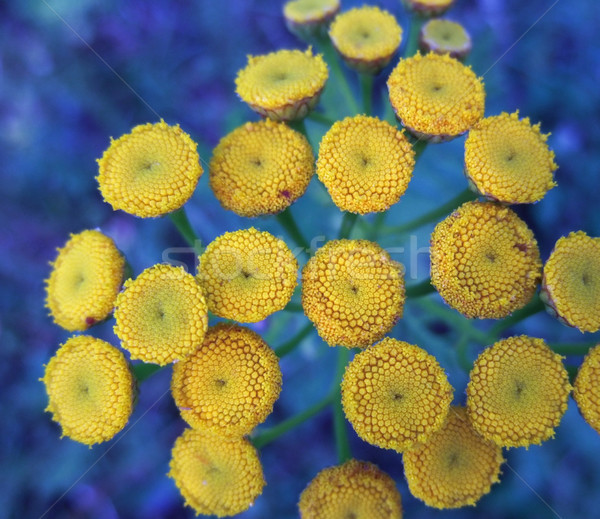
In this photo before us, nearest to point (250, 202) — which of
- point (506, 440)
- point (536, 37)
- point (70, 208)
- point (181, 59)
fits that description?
point (506, 440)

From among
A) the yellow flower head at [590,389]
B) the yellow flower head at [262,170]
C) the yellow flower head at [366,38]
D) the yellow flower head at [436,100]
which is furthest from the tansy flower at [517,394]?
the yellow flower head at [366,38]

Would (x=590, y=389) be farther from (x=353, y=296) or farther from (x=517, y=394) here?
(x=353, y=296)

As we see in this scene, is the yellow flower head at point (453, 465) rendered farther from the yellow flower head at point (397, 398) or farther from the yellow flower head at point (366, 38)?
the yellow flower head at point (366, 38)

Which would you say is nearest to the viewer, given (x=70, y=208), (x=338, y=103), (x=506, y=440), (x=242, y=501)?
(x=506, y=440)

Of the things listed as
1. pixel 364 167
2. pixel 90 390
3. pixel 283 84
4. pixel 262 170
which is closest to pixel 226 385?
pixel 90 390

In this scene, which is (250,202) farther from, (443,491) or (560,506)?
(560,506)

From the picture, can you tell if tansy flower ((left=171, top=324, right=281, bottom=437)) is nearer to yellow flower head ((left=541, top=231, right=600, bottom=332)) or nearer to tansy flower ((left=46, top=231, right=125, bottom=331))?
tansy flower ((left=46, top=231, right=125, bottom=331))

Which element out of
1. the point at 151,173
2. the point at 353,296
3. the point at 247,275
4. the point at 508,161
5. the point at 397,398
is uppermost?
the point at 151,173
